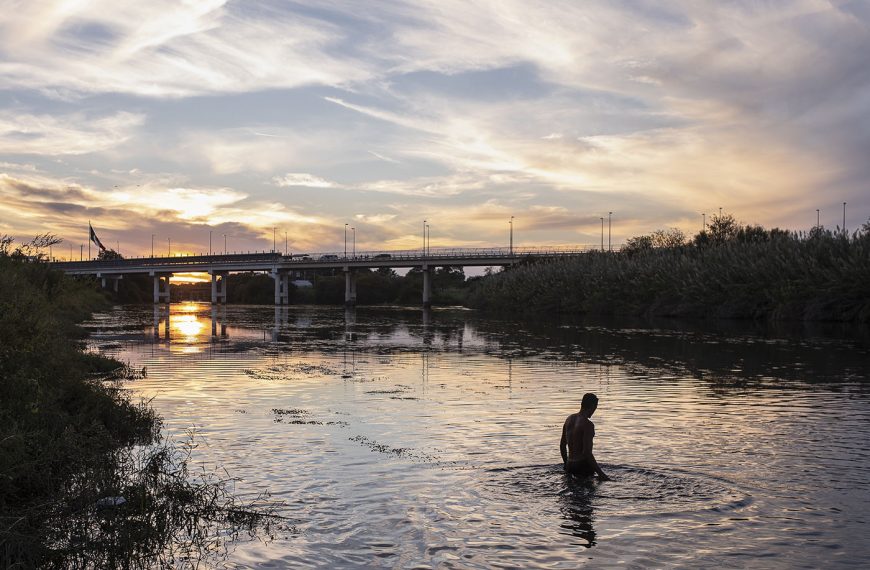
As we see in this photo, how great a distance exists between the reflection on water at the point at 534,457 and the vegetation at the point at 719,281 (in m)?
35.2

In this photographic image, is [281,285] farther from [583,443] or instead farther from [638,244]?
[583,443]

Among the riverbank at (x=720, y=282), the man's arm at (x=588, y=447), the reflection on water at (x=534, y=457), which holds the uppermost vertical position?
the riverbank at (x=720, y=282)

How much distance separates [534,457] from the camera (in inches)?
596

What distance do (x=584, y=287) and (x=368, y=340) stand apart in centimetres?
5182

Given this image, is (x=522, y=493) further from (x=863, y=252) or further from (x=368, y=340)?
(x=863, y=252)

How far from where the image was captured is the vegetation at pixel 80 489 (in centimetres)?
915

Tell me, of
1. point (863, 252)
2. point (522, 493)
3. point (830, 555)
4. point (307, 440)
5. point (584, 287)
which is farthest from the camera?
point (584, 287)

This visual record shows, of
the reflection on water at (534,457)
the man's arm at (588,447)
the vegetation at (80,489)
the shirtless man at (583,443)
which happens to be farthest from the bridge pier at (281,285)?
the man's arm at (588,447)

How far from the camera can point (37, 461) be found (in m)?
10.8

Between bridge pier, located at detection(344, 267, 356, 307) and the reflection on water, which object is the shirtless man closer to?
the reflection on water

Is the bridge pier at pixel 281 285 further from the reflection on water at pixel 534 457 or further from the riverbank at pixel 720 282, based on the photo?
the reflection on water at pixel 534 457

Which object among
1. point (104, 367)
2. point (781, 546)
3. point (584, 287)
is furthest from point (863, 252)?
point (781, 546)

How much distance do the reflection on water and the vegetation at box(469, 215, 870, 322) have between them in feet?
116

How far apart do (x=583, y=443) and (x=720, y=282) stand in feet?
227
